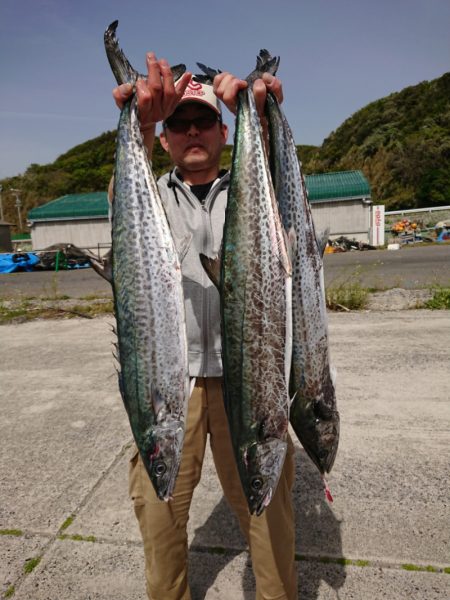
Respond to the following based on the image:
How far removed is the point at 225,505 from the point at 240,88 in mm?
2492

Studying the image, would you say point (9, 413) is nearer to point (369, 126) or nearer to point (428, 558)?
point (428, 558)

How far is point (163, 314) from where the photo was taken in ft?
5.26

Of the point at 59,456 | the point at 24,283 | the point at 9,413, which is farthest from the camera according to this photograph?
the point at 24,283

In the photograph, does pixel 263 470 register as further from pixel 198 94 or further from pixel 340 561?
pixel 198 94

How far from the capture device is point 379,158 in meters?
52.5

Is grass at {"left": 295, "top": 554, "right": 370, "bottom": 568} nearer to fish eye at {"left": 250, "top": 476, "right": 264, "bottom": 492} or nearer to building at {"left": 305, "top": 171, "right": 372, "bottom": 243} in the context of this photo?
fish eye at {"left": 250, "top": 476, "right": 264, "bottom": 492}

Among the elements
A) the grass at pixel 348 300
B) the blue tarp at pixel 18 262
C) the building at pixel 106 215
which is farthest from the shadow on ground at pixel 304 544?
the building at pixel 106 215

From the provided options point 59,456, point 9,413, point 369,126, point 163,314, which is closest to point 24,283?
point 9,413

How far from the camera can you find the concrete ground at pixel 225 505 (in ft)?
7.57

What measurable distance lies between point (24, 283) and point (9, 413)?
13.6 meters

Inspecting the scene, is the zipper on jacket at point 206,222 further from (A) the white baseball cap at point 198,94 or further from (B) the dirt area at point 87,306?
(B) the dirt area at point 87,306

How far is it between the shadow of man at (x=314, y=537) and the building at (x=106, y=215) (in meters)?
22.3

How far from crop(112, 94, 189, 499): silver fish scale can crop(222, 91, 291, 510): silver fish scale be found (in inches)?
7.3

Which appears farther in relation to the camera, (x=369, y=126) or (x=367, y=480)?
(x=369, y=126)
